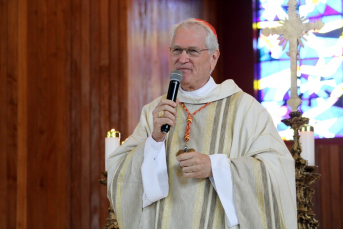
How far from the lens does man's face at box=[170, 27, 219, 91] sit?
2713 millimetres

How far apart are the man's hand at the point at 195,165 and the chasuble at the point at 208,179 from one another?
0.13 meters

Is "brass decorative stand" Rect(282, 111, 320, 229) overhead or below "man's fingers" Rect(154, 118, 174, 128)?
below

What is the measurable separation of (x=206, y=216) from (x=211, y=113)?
0.57m

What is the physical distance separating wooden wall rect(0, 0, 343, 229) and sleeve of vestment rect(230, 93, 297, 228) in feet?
8.34

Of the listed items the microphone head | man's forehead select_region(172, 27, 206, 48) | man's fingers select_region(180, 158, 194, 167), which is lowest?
man's fingers select_region(180, 158, 194, 167)

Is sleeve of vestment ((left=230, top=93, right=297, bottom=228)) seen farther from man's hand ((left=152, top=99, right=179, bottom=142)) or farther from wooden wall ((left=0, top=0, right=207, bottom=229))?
wooden wall ((left=0, top=0, right=207, bottom=229))

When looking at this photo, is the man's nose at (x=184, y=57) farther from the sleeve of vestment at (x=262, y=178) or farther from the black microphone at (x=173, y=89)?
the sleeve of vestment at (x=262, y=178)

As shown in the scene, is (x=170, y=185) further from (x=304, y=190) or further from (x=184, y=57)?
(x=304, y=190)

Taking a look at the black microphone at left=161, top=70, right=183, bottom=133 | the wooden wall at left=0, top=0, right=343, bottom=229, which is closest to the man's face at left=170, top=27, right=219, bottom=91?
the black microphone at left=161, top=70, right=183, bottom=133

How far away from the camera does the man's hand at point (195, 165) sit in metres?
2.38

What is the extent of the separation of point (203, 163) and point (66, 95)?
9.78 ft

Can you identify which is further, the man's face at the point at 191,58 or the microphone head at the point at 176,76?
the man's face at the point at 191,58

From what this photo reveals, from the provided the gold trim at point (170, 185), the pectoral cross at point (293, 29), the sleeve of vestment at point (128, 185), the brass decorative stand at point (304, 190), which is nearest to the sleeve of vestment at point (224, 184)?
the gold trim at point (170, 185)

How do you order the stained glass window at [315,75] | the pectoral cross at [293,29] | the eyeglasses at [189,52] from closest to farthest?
the eyeglasses at [189,52], the pectoral cross at [293,29], the stained glass window at [315,75]
